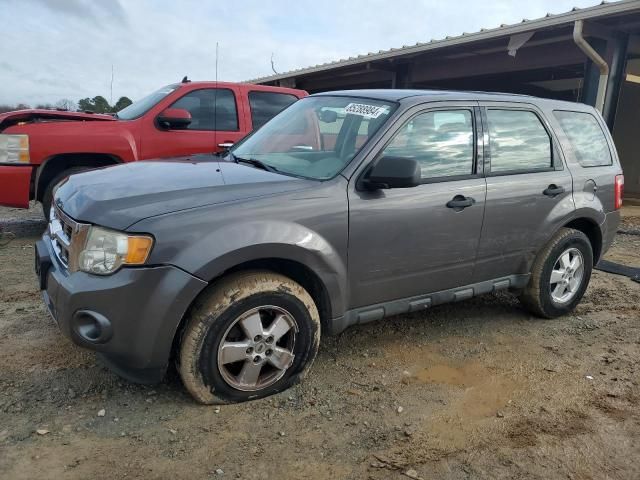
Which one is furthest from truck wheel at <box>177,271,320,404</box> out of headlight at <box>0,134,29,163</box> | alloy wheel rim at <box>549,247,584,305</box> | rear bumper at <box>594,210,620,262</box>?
headlight at <box>0,134,29,163</box>

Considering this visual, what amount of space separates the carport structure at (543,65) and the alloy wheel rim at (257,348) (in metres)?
7.59

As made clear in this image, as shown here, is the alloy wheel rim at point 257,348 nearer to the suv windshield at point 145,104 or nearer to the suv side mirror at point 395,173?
the suv side mirror at point 395,173

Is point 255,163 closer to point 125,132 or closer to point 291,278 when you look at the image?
point 291,278

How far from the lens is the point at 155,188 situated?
282cm

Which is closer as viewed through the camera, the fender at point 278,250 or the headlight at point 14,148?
the fender at point 278,250

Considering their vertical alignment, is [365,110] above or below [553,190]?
above

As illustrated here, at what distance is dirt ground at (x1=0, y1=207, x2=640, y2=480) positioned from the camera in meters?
2.47

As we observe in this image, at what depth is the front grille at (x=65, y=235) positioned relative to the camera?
2.66 m

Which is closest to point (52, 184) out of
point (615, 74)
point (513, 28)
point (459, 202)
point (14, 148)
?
point (14, 148)

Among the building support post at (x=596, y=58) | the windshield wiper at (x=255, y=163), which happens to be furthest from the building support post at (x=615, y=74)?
the windshield wiper at (x=255, y=163)

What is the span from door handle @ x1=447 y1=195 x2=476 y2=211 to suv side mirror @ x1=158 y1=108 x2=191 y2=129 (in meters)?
3.56

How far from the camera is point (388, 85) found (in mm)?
15828

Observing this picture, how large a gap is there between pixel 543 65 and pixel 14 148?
9.64 meters

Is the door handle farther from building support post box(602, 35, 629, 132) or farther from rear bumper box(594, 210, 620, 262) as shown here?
building support post box(602, 35, 629, 132)
